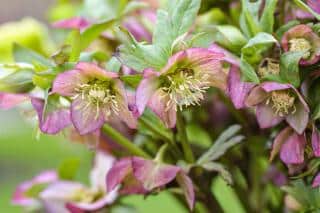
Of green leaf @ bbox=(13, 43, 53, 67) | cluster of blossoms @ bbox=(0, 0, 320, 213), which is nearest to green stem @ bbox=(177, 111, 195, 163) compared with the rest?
cluster of blossoms @ bbox=(0, 0, 320, 213)

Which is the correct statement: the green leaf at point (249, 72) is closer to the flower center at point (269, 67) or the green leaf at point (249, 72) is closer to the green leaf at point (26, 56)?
the flower center at point (269, 67)

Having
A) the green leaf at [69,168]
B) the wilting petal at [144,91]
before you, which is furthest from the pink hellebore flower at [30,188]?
the wilting petal at [144,91]

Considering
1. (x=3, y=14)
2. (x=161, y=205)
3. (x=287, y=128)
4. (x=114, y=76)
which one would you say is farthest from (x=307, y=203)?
(x=3, y=14)

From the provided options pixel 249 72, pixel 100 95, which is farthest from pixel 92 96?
pixel 249 72

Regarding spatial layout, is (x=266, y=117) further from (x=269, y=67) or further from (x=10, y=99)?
(x=10, y=99)

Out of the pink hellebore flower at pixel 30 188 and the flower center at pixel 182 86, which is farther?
the pink hellebore flower at pixel 30 188

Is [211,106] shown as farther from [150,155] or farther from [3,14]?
[3,14]
